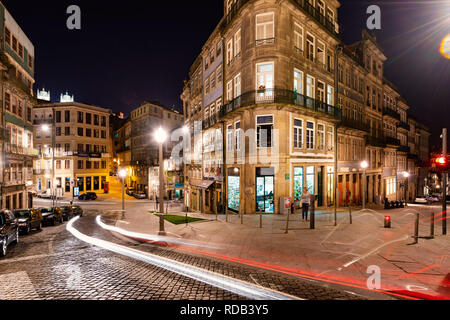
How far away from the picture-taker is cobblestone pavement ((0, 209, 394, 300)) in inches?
225

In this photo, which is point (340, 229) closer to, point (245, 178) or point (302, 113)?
point (245, 178)

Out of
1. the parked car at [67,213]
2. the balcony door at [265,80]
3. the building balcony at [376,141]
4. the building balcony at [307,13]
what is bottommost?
the parked car at [67,213]

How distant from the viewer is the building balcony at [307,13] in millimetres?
18458

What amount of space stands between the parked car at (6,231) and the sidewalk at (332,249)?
17.5ft

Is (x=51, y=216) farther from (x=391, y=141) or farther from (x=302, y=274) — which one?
(x=391, y=141)

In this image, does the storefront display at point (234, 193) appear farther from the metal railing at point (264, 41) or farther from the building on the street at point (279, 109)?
the metal railing at point (264, 41)

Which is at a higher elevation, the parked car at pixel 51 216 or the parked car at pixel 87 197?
the parked car at pixel 51 216

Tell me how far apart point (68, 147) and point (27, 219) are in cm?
4327

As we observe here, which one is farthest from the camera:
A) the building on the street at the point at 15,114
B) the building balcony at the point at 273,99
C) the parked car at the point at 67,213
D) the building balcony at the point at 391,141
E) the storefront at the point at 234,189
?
the building balcony at the point at 391,141

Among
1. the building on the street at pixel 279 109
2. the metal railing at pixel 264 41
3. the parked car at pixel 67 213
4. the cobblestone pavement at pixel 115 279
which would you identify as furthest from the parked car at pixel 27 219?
the metal railing at pixel 264 41

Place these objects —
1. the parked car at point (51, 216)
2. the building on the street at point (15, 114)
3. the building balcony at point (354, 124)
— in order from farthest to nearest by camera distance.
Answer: the building balcony at point (354, 124), the building on the street at point (15, 114), the parked car at point (51, 216)

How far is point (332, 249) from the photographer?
9266 mm

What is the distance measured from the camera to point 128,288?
6.07m

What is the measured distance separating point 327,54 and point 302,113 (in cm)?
844
